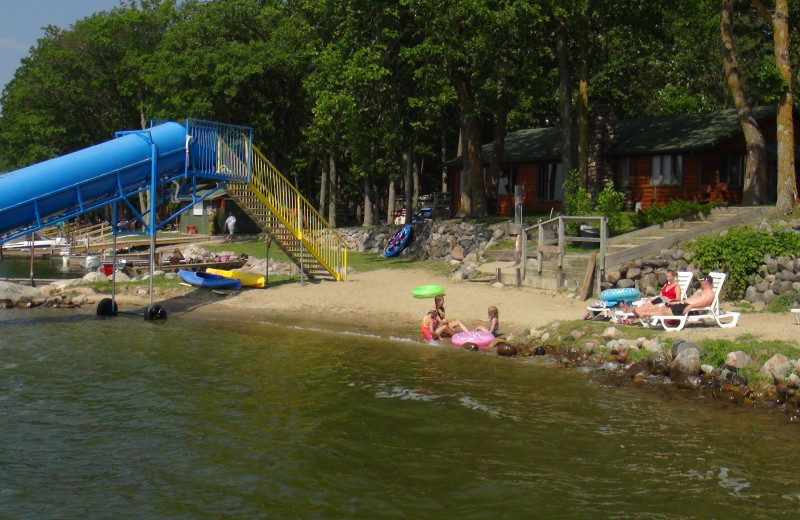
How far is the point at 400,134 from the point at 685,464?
936 inches

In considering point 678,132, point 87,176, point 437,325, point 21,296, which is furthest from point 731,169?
point 21,296

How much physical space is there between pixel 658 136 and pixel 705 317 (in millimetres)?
22123

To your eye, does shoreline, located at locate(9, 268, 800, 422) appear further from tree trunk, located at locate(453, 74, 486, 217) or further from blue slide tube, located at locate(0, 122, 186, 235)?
tree trunk, located at locate(453, 74, 486, 217)

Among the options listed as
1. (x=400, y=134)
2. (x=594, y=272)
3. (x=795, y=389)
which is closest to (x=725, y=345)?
(x=795, y=389)

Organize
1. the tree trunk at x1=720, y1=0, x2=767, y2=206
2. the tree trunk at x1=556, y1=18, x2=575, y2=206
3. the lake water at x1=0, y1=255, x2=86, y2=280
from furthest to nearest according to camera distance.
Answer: the lake water at x1=0, y1=255, x2=86, y2=280
the tree trunk at x1=556, y1=18, x2=575, y2=206
the tree trunk at x1=720, y1=0, x2=767, y2=206

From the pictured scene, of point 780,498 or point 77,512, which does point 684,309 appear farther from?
point 77,512

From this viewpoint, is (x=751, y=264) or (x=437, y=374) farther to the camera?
(x=751, y=264)

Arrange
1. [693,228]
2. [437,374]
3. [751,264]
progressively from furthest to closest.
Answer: [693,228] < [751,264] < [437,374]

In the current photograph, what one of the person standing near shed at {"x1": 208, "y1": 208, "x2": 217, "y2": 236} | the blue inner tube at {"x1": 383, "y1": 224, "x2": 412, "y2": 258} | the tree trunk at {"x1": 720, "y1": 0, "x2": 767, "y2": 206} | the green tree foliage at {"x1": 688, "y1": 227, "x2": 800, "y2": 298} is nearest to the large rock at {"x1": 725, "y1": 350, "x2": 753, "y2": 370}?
the green tree foliage at {"x1": 688, "y1": 227, "x2": 800, "y2": 298}

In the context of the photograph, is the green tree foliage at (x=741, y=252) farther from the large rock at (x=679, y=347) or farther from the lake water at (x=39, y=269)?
the lake water at (x=39, y=269)

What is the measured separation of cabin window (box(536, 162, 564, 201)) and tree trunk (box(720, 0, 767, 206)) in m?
12.9

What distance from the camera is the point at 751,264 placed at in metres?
20.7

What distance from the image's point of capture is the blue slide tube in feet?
69.0

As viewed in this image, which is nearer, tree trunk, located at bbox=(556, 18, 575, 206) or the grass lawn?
the grass lawn
